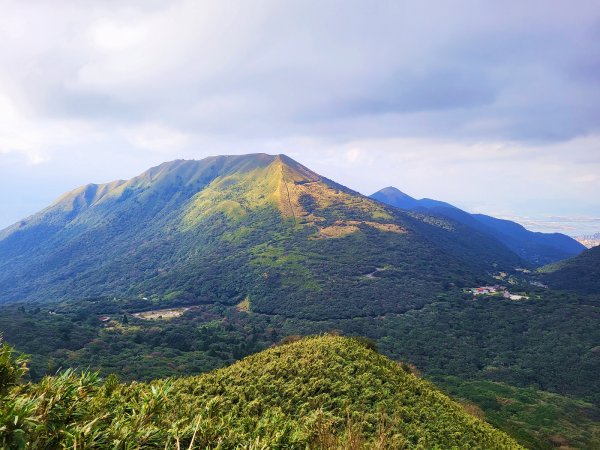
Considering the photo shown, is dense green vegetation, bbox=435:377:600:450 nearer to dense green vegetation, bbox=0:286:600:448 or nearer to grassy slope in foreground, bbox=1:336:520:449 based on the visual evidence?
dense green vegetation, bbox=0:286:600:448

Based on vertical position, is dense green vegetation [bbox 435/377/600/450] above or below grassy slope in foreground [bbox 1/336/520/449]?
below

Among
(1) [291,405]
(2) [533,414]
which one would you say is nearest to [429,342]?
(2) [533,414]

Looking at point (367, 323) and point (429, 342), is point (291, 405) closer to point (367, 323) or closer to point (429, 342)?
point (429, 342)

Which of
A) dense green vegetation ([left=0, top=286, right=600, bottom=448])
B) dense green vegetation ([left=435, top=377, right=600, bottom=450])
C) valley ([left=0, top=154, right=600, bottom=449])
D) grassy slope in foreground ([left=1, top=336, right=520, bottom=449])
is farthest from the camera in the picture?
valley ([left=0, top=154, right=600, bottom=449])

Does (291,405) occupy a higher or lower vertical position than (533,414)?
higher

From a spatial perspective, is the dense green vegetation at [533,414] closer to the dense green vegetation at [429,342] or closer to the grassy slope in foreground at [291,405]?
the dense green vegetation at [429,342]

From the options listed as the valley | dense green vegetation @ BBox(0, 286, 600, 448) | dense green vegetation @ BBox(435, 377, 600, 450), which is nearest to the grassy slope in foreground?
the valley

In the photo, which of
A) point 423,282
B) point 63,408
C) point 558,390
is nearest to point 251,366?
point 63,408

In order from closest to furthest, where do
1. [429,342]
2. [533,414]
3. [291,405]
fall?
[291,405]
[533,414]
[429,342]
